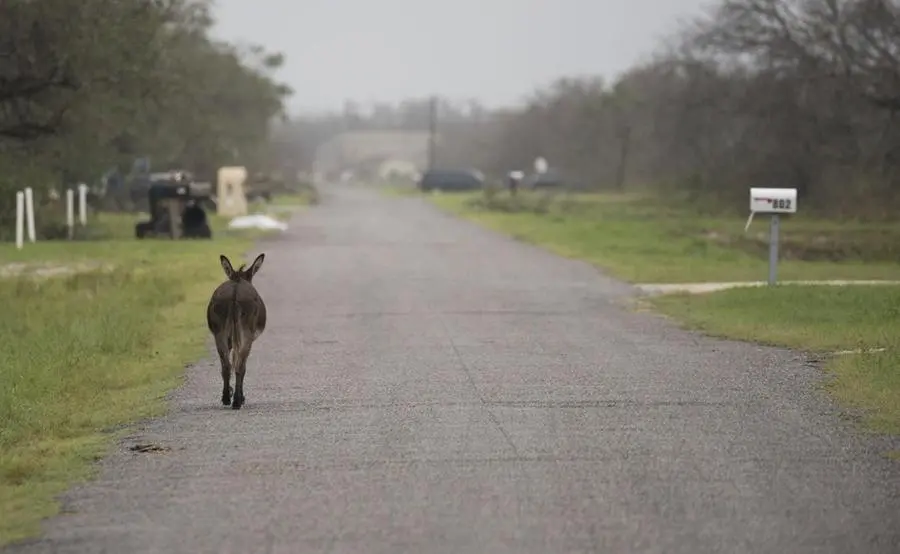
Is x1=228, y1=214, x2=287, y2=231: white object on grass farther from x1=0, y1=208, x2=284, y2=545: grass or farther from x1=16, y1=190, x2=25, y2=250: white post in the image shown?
x1=0, y1=208, x2=284, y2=545: grass

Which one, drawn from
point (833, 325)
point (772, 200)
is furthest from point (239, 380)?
point (772, 200)

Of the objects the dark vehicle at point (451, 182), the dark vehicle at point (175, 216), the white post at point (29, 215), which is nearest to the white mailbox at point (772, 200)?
the white post at point (29, 215)

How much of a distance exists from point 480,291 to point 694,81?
31.1 meters

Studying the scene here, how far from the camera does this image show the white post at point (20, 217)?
38.2 metres

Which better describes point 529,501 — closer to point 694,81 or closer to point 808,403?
point 808,403

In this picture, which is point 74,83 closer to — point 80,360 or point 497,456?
point 80,360

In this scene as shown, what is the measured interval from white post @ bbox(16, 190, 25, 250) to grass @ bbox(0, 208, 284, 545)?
4915mm

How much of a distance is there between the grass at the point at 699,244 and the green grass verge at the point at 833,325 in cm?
506

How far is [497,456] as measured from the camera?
35.2 feet

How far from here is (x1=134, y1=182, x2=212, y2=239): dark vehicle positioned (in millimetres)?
42719

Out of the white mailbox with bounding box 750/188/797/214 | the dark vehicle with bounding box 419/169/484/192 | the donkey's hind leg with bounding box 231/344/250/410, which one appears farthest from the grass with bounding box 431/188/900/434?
the dark vehicle with bounding box 419/169/484/192

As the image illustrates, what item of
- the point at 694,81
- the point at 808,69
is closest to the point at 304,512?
the point at 808,69

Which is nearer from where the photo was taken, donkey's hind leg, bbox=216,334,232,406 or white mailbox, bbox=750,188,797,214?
donkey's hind leg, bbox=216,334,232,406

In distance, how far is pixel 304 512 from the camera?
902cm
